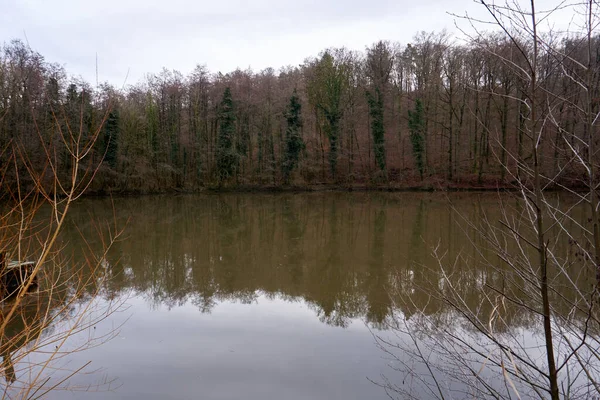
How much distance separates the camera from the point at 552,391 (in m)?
1.78

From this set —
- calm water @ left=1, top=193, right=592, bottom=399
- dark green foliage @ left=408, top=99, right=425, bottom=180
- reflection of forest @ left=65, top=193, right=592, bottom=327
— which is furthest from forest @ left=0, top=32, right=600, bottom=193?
calm water @ left=1, top=193, right=592, bottom=399

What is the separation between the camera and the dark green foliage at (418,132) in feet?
107

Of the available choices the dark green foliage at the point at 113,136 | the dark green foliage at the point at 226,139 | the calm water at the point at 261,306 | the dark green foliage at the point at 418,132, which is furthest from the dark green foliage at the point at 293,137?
the calm water at the point at 261,306

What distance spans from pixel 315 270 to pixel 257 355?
4.44m

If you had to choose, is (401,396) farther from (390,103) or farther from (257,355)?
(390,103)

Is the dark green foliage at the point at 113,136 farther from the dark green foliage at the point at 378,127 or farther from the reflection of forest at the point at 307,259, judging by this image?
the dark green foliage at the point at 378,127

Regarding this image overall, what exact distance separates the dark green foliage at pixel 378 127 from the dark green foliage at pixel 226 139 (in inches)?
431

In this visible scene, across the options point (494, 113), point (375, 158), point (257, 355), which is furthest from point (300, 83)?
point (257, 355)

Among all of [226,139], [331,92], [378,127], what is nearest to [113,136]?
[226,139]

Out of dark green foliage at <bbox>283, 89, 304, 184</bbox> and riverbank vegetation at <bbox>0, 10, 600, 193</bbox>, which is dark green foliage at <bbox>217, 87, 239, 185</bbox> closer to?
riverbank vegetation at <bbox>0, 10, 600, 193</bbox>

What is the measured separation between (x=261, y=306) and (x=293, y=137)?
90.9 ft

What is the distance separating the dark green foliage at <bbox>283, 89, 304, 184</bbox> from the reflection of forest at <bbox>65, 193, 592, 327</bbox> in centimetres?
1427

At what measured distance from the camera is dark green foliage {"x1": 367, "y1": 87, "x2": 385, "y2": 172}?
1313 inches

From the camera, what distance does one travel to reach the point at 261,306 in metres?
7.27
